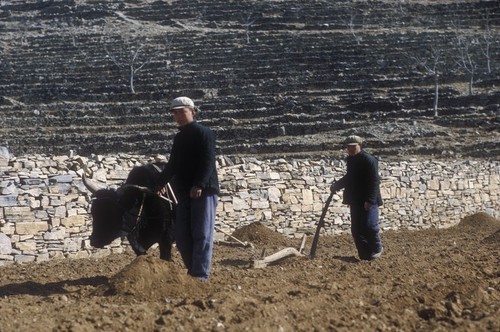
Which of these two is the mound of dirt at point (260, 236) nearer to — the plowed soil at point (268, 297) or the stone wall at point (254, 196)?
the stone wall at point (254, 196)

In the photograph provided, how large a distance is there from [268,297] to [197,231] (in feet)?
4.07

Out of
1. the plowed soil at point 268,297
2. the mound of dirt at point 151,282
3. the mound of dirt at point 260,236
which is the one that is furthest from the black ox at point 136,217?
the mound of dirt at point 260,236

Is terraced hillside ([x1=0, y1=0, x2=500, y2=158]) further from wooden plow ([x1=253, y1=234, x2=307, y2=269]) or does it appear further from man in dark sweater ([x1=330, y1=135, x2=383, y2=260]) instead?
wooden plow ([x1=253, y1=234, x2=307, y2=269])

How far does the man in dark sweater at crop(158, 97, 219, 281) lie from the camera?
643 cm

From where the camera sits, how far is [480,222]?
16250 mm

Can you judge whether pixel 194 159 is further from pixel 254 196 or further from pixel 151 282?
pixel 254 196

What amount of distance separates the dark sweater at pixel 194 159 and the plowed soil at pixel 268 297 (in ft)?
2.12

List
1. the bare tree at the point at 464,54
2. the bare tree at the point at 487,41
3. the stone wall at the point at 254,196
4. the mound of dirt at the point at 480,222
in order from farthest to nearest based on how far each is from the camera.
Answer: the bare tree at the point at 487,41
the bare tree at the point at 464,54
the mound of dirt at the point at 480,222
the stone wall at the point at 254,196

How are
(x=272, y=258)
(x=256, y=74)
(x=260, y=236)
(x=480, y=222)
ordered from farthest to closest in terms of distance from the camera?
(x=256, y=74)
(x=480, y=222)
(x=260, y=236)
(x=272, y=258)

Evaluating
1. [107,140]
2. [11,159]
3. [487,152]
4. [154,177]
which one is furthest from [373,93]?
[154,177]

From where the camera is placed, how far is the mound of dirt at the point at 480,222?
1577 centimetres

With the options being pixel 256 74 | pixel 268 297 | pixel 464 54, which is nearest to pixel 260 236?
pixel 268 297

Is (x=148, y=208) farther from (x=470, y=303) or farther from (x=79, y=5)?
(x=79, y=5)

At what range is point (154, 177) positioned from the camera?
25.3 feet
